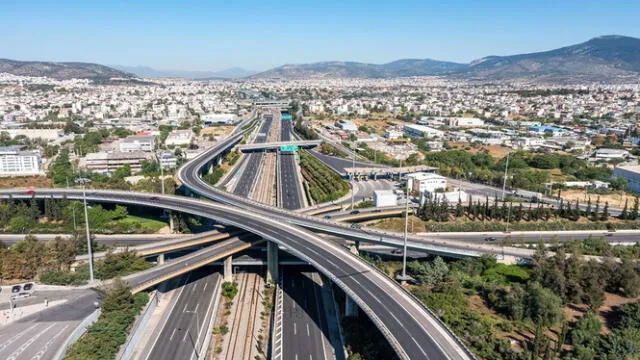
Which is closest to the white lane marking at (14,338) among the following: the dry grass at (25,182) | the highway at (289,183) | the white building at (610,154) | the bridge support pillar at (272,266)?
the bridge support pillar at (272,266)

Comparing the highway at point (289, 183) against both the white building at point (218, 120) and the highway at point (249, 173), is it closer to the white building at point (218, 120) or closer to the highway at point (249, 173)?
the highway at point (249, 173)

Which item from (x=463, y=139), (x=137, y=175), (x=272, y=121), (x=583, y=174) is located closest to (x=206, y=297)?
(x=137, y=175)

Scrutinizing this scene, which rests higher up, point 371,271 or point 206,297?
point 371,271

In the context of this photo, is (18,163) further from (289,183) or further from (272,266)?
(272,266)

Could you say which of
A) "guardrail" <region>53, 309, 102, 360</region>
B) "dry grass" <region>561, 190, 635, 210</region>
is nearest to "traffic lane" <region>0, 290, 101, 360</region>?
"guardrail" <region>53, 309, 102, 360</region>

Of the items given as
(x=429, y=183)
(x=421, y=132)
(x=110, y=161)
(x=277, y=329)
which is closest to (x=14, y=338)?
(x=277, y=329)

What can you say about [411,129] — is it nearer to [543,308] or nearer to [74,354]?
[543,308]
